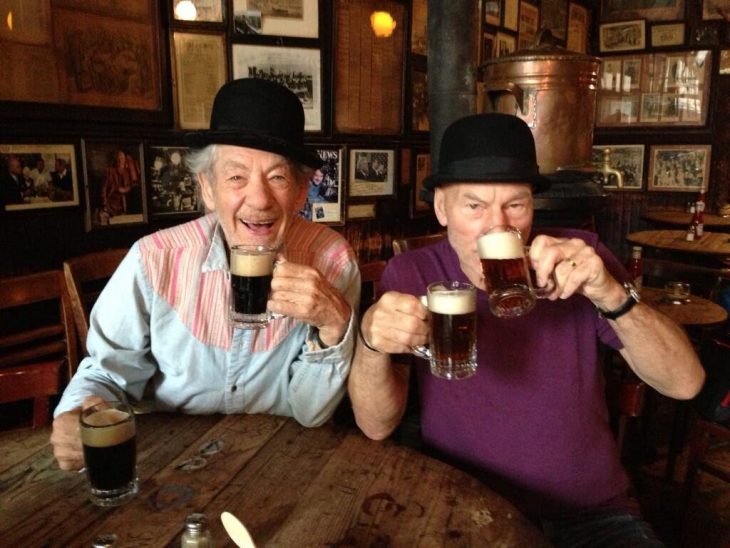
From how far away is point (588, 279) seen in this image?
149 cm

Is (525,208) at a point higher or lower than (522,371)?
higher

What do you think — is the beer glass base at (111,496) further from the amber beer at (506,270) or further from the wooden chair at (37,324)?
the amber beer at (506,270)

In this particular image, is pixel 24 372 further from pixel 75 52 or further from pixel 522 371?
pixel 75 52

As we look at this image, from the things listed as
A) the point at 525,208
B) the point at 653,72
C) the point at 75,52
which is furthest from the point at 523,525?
the point at 653,72

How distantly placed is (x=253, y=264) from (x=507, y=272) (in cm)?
64

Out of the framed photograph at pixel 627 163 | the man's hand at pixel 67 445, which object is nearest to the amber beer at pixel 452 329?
the man's hand at pixel 67 445

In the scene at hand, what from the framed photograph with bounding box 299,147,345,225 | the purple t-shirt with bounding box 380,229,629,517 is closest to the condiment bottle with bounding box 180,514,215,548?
the purple t-shirt with bounding box 380,229,629,517

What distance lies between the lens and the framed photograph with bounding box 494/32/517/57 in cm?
625

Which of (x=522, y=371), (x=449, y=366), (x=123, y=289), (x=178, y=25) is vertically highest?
(x=178, y=25)

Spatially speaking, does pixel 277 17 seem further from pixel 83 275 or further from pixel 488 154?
pixel 488 154

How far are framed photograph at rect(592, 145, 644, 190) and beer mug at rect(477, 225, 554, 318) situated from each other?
7.02 meters

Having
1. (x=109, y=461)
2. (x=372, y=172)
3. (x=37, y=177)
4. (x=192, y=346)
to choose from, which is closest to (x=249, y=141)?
(x=192, y=346)

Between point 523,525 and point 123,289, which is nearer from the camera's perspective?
point 523,525

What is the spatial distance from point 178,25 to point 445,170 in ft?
8.11
